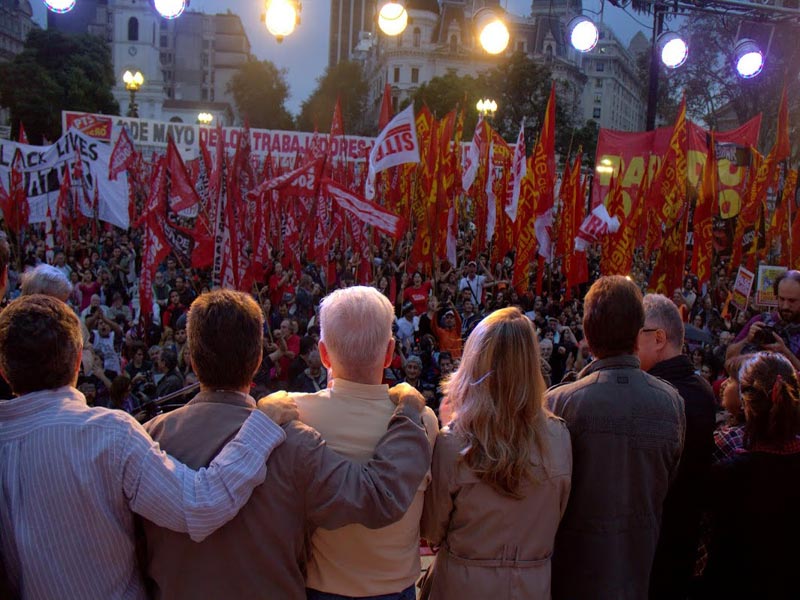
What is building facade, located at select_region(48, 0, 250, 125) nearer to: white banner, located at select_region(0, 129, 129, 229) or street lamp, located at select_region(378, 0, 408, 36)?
white banner, located at select_region(0, 129, 129, 229)

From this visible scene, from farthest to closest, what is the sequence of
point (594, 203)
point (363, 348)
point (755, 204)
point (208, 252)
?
point (594, 203) → point (755, 204) → point (208, 252) → point (363, 348)

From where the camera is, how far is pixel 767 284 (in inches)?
297

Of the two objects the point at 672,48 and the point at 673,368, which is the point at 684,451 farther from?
the point at 672,48

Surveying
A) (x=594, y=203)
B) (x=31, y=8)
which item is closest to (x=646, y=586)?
(x=594, y=203)

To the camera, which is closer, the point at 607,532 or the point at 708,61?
the point at 607,532

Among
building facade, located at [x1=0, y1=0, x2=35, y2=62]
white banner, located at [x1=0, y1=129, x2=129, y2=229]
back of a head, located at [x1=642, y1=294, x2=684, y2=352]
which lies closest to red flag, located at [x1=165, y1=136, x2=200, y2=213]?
white banner, located at [x1=0, y1=129, x2=129, y2=229]

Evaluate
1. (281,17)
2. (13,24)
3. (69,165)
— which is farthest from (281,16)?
(13,24)

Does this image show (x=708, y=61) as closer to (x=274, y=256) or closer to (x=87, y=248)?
(x=274, y=256)

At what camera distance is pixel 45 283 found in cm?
333

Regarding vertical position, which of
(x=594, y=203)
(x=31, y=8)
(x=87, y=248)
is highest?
(x=31, y=8)

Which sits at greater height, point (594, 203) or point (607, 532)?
point (594, 203)

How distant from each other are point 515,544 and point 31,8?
319 ft

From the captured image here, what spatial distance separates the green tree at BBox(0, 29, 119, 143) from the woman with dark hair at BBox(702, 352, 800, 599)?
4163 cm

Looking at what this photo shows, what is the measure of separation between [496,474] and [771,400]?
1.06 metres
